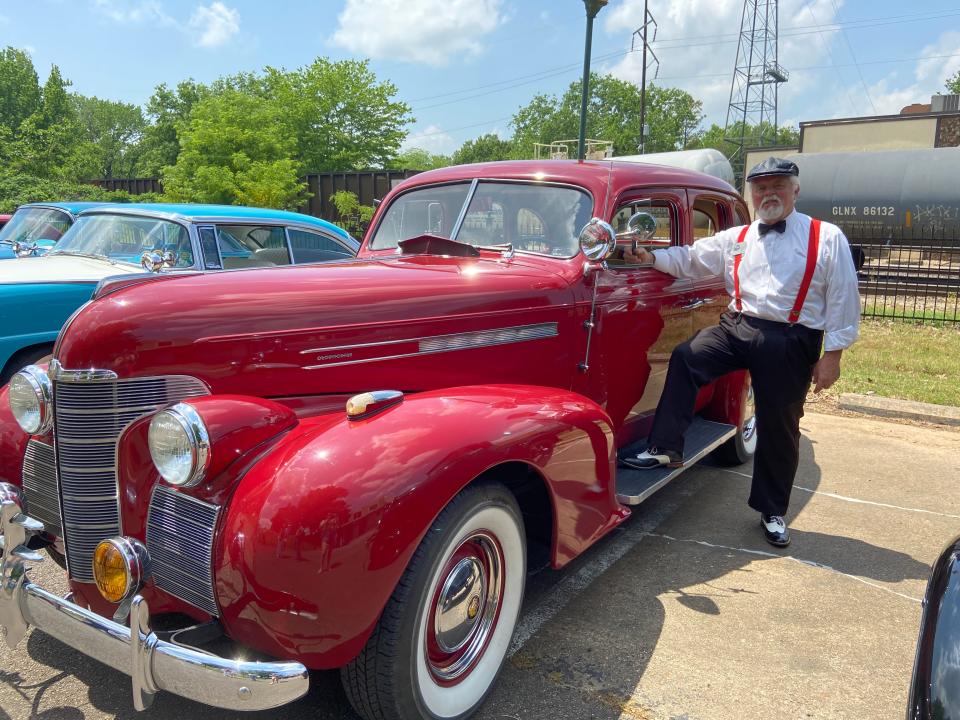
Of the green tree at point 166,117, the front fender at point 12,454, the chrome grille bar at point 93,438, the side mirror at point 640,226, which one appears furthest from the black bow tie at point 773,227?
the green tree at point 166,117

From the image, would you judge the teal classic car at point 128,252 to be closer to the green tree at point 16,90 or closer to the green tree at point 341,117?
the green tree at point 341,117

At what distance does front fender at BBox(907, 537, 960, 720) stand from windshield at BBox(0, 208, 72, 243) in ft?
27.2

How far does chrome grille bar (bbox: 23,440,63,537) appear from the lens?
7.82 ft

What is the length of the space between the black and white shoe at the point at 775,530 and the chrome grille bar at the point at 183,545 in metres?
2.94

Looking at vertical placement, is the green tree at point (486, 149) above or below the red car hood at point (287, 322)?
above

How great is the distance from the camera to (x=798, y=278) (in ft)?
11.5

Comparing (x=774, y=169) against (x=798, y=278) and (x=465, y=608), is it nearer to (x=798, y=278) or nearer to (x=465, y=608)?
(x=798, y=278)

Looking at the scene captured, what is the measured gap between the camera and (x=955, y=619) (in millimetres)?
1766

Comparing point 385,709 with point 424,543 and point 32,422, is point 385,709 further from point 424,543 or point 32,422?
point 32,422

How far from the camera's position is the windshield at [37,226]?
25.4 feet

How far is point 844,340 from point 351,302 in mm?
2427

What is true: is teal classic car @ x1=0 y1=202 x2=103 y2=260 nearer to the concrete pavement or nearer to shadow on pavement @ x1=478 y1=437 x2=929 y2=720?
the concrete pavement

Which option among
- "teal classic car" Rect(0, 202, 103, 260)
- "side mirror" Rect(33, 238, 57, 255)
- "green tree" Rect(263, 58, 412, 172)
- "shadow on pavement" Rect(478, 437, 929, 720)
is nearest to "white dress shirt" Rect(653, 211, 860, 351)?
"shadow on pavement" Rect(478, 437, 929, 720)

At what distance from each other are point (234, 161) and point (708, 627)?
18.5 metres
